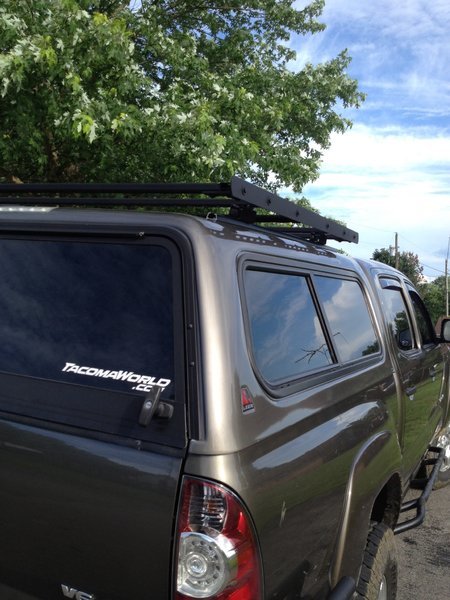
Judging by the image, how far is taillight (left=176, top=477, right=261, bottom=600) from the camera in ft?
4.82

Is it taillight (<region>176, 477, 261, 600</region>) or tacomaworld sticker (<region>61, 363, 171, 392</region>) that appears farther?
tacomaworld sticker (<region>61, 363, 171, 392</region>)

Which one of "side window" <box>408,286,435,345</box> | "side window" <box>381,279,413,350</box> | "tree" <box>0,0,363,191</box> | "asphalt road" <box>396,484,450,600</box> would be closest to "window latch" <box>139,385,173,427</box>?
"side window" <box>381,279,413,350</box>

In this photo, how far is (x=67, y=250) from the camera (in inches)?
75.7

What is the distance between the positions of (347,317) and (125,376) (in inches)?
64.5

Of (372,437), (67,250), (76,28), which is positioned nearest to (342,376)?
(372,437)

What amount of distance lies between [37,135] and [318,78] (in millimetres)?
5643

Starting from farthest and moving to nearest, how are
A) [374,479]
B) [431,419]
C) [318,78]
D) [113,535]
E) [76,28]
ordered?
[318,78] < [76,28] < [431,419] < [374,479] < [113,535]

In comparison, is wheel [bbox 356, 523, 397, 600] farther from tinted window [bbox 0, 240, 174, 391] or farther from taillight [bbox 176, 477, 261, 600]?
tinted window [bbox 0, 240, 174, 391]

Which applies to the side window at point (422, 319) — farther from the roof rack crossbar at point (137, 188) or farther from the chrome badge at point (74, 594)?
the chrome badge at point (74, 594)

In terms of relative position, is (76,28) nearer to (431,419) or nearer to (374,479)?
(431,419)

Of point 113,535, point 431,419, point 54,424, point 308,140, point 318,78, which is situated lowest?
point 431,419

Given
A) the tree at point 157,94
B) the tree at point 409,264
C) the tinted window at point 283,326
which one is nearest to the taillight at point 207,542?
the tinted window at point 283,326

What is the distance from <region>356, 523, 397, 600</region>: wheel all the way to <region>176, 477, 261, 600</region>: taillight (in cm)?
106

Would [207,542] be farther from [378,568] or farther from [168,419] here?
[378,568]
